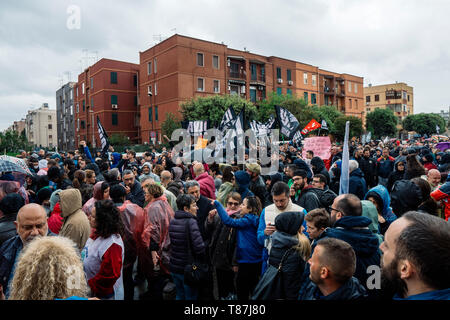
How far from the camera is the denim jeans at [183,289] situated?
3922 mm

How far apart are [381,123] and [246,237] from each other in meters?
59.8

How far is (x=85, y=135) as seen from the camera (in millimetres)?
48812

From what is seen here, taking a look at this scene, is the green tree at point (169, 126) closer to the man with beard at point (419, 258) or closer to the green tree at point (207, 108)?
the green tree at point (207, 108)

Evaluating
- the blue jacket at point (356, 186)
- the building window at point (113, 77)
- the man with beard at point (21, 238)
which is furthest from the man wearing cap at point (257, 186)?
the building window at point (113, 77)

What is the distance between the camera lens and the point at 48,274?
5.70 ft

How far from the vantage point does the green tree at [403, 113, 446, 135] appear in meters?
64.6

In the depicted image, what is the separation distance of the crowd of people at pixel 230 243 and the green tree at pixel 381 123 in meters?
57.5

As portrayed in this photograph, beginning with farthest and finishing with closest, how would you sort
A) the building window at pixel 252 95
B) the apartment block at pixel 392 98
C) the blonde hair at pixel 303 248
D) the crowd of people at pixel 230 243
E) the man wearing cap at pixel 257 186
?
the apartment block at pixel 392 98 < the building window at pixel 252 95 < the man wearing cap at pixel 257 186 < the blonde hair at pixel 303 248 < the crowd of people at pixel 230 243

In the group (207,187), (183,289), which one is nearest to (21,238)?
(183,289)
